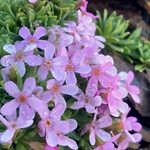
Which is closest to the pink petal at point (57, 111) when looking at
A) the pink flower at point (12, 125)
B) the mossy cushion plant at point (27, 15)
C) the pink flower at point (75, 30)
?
the pink flower at point (12, 125)

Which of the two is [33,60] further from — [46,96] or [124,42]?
[124,42]

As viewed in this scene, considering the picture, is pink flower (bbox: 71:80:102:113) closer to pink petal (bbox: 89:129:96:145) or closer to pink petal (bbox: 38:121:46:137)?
pink petal (bbox: 89:129:96:145)

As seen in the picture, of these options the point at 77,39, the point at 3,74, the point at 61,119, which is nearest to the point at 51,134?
the point at 61,119

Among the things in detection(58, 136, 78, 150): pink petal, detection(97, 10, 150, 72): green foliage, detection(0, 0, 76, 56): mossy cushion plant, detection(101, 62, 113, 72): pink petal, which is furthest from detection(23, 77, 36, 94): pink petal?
detection(97, 10, 150, 72): green foliage

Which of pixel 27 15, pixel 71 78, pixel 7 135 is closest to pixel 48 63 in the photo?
pixel 71 78

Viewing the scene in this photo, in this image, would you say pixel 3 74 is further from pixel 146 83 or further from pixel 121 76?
pixel 146 83

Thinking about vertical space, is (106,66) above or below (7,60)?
above

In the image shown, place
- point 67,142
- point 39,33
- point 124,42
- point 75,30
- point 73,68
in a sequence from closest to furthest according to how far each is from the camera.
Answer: point 67,142
point 73,68
point 39,33
point 75,30
point 124,42

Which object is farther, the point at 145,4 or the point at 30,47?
the point at 145,4
